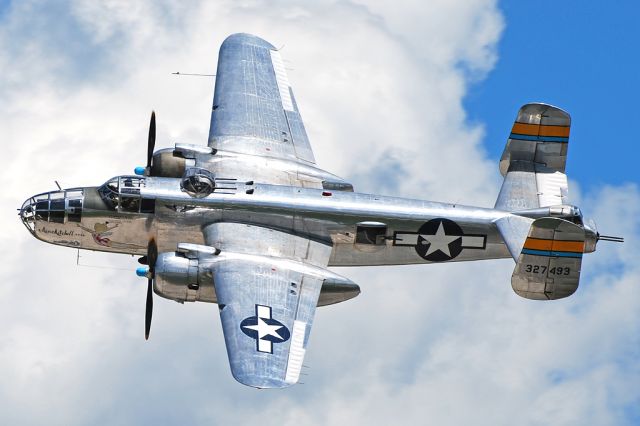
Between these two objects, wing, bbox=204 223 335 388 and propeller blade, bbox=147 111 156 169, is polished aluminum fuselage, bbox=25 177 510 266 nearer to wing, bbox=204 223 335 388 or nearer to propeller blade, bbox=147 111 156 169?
wing, bbox=204 223 335 388

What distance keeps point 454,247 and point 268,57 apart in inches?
390

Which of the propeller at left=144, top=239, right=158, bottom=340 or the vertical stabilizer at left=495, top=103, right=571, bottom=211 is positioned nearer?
the propeller at left=144, top=239, right=158, bottom=340

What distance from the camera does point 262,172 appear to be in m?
53.2

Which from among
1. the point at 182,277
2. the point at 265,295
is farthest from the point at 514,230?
the point at 182,277

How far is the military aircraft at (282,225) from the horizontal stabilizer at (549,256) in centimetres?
3

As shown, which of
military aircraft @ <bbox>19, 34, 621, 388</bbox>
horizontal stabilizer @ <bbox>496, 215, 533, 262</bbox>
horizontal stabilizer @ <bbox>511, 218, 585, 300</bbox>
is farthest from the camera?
horizontal stabilizer @ <bbox>496, 215, 533, 262</bbox>

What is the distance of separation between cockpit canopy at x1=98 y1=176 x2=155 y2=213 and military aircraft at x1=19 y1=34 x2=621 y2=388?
27 millimetres

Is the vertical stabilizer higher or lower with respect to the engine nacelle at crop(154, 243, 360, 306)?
higher

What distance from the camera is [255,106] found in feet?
183

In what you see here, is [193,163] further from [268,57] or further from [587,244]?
[587,244]

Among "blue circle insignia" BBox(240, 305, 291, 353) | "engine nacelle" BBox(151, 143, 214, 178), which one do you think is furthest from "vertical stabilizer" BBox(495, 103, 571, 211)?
"engine nacelle" BBox(151, 143, 214, 178)

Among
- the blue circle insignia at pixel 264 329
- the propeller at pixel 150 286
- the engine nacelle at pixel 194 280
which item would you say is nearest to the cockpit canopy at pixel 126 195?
the propeller at pixel 150 286

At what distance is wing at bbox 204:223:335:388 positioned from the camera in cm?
4644

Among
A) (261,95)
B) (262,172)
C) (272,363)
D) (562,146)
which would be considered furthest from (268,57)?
(272,363)
